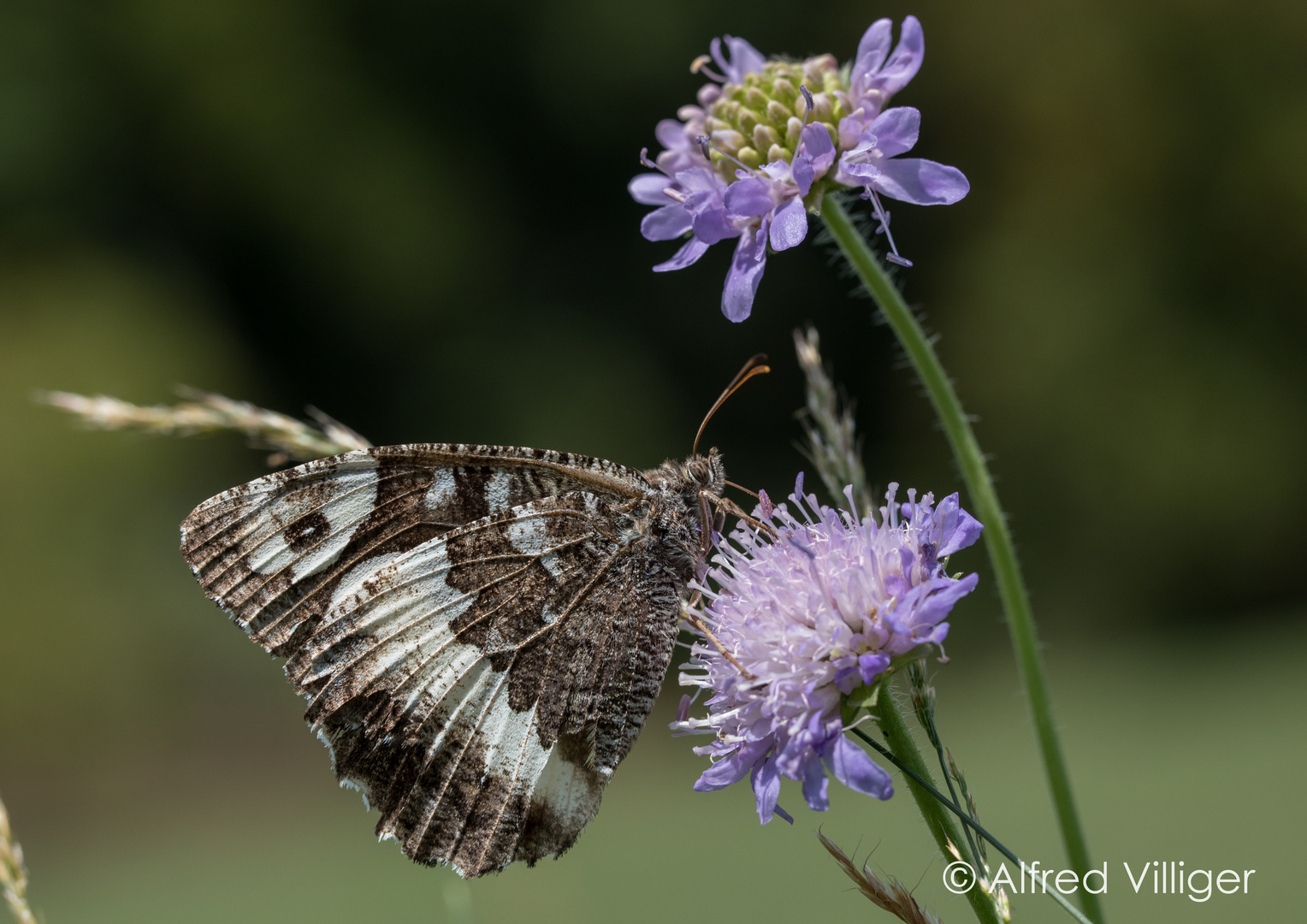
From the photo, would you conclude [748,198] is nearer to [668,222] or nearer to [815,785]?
[668,222]

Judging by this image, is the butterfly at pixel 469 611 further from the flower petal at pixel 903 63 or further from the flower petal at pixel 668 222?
the flower petal at pixel 903 63

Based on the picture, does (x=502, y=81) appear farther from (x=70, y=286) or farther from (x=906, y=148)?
(x=906, y=148)

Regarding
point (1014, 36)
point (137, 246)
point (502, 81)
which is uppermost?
point (1014, 36)

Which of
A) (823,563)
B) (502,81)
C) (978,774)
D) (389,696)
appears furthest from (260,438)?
(502,81)

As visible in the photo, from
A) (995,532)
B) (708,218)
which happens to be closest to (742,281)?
(708,218)

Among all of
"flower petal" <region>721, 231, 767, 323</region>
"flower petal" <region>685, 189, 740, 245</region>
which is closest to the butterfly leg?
"flower petal" <region>721, 231, 767, 323</region>

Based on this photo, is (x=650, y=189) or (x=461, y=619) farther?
(x=461, y=619)

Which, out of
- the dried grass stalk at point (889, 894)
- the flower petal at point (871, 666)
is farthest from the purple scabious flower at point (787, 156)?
the dried grass stalk at point (889, 894)
